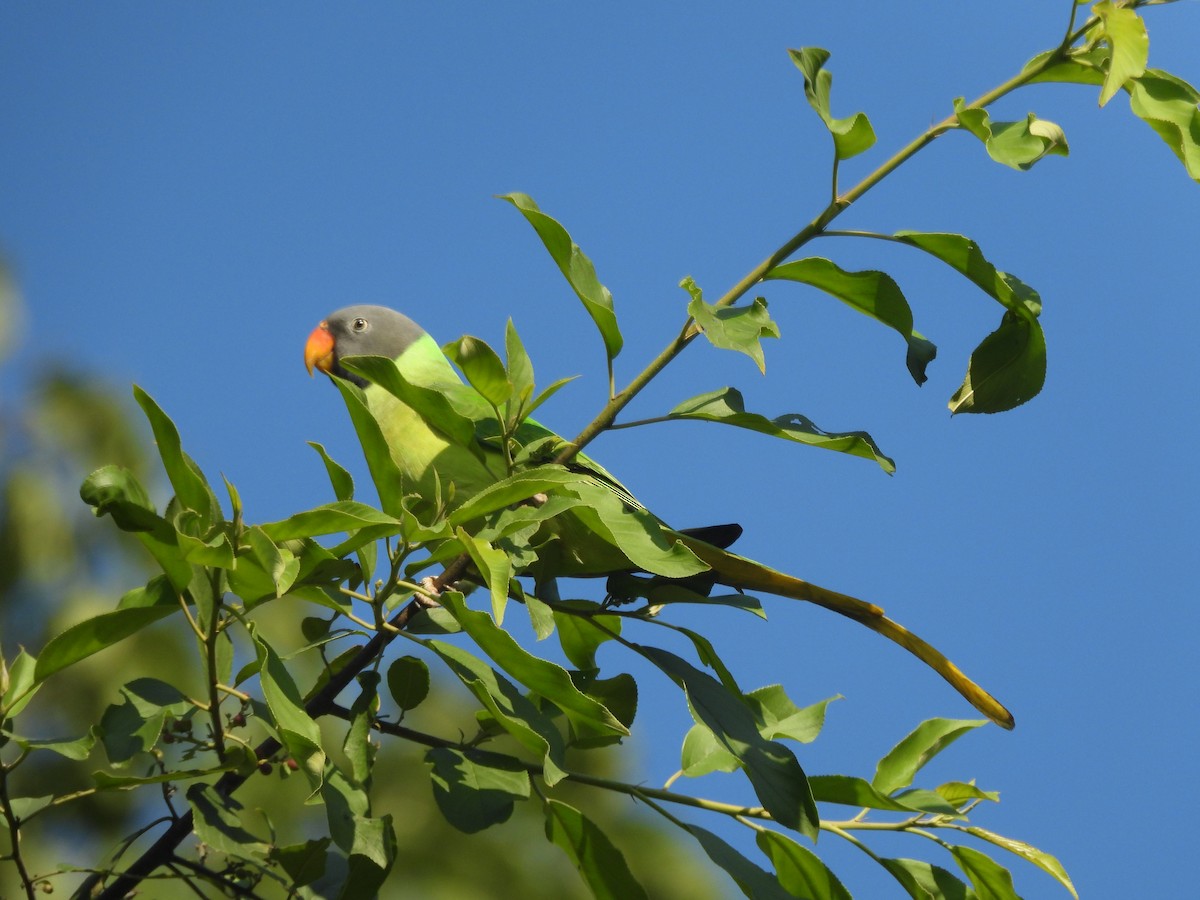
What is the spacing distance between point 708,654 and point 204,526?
68 cm

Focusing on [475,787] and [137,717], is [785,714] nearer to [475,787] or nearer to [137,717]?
[475,787]

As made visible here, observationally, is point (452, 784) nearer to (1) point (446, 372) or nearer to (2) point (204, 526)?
(2) point (204, 526)

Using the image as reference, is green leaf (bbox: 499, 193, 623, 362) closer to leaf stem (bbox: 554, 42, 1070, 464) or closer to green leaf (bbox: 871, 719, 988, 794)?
leaf stem (bbox: 554, 42, 1070, 464)

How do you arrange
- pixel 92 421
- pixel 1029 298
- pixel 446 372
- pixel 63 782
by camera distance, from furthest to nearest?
pixel 92 421, pixel 63 782, pixel 446 372, pixel 1029 298

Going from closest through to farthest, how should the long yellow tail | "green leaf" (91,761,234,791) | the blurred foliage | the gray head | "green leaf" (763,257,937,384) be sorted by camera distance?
"green leaf" (91,761,234,791) → "green leaf" (763,257,937,384) → the long yellow tail → the gray head → the blurred foliage

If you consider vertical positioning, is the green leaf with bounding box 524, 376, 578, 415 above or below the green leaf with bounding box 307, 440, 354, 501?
above

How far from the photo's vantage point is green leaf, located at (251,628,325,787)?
1297 millimetres

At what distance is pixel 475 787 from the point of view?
5.15 feet

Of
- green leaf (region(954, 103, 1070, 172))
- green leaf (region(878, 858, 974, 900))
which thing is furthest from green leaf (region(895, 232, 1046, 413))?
green leaf (region(878, 858, 974, 900))

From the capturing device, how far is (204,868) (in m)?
1.43

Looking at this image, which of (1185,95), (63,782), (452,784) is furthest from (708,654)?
(63,782)

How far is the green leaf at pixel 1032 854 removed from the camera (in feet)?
5.22

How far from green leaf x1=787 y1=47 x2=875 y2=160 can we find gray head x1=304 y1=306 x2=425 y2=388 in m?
1.83

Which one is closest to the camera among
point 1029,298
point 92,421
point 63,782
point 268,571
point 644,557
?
point 268,571
